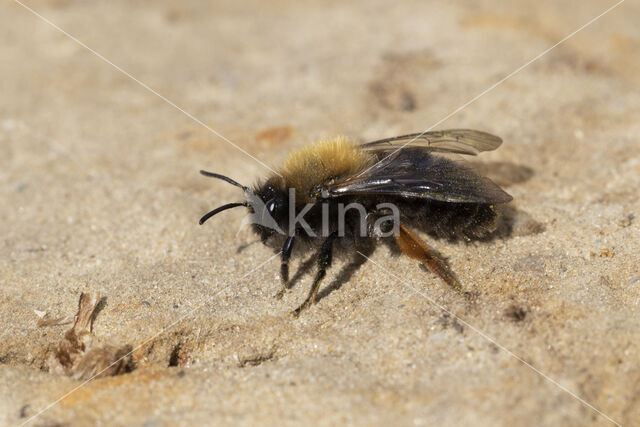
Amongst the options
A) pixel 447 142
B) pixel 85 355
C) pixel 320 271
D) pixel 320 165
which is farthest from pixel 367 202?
pixel 85 355

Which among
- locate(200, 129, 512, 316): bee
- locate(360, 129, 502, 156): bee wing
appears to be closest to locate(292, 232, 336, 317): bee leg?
locate(200, 129, 512, 316): bee

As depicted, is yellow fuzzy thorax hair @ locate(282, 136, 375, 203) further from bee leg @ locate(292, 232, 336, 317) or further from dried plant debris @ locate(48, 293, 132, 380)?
dried plant debris @ locate(48, 293, 132, 380)

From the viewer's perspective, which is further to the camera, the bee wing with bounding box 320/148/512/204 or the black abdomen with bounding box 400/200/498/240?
the black abdomen with bounding box 400/200/498/240

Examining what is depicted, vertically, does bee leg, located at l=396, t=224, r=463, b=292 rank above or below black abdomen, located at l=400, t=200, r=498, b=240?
below

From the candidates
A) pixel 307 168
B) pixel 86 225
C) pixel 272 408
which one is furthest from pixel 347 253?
pixel 86 225

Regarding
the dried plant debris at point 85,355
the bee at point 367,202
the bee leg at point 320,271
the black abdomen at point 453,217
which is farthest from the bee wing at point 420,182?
the dried plant debris at point 85,355

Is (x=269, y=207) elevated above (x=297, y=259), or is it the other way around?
(x=269, y=207)

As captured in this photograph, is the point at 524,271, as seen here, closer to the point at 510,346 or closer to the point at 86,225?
the point at 510,346

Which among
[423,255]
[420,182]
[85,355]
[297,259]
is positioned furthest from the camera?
[297,259]

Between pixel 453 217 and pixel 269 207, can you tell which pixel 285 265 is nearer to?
pixel 269 207
